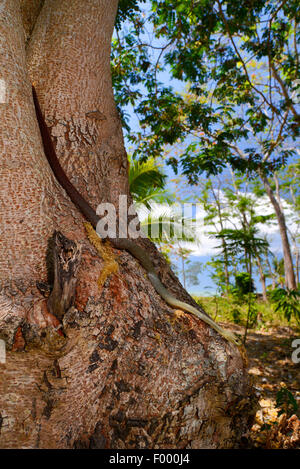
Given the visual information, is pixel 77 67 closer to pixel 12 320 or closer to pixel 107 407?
pixel 12 320

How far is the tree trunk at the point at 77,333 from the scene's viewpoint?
1.24 metres

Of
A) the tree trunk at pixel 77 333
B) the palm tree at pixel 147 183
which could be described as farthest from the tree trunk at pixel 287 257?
the tree trunk at pixel 77 333

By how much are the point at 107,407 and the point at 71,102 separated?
5.79 ft

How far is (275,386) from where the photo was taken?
3.07 meters

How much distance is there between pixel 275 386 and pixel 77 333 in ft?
8.74

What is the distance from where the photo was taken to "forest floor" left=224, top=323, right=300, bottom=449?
2.05 metres

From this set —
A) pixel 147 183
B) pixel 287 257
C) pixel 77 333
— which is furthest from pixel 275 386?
pixel 287 257

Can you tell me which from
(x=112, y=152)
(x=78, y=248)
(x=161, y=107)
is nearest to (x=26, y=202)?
(x=78, y=248)

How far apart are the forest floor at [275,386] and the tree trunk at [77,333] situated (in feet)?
1.72

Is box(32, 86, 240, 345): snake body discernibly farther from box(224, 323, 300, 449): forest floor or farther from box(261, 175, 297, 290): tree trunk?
box(261, 175, 297, 290): tree trunk

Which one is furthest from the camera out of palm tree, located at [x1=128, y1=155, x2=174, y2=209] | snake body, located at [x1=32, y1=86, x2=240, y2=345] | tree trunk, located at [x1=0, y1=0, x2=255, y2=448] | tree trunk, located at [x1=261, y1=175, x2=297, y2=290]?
tree trunk, located at [x1=261, y1=175, x2=297, y2=290]

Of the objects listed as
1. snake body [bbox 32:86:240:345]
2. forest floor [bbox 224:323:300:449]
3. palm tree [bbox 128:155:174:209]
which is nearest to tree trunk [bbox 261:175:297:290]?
forest floor [bbox 224:323:300:449]

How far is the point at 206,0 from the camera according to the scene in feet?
12.7

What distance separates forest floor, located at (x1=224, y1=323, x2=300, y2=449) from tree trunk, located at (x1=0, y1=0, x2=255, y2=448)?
0.53 metres
